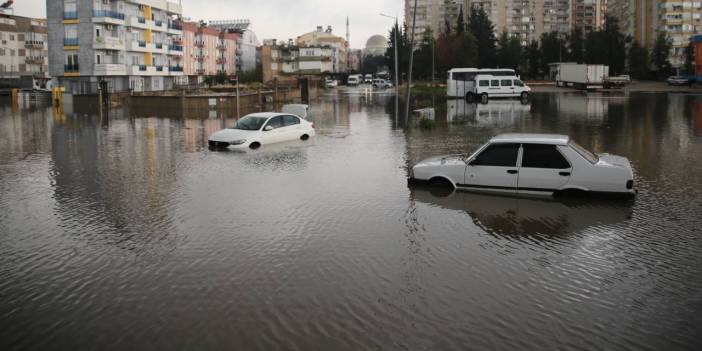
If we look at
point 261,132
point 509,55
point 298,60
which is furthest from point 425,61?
point 261,132

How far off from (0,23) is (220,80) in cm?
3934

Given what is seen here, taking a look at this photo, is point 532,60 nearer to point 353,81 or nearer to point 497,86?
point 353,81

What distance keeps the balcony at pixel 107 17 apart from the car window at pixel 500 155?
60.3m

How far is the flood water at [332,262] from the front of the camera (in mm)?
6602

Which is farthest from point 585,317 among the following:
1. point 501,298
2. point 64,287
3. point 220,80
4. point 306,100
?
point 220,80

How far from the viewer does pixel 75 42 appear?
65625 mm

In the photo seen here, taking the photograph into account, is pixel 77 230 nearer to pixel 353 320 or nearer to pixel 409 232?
pixel 409 232

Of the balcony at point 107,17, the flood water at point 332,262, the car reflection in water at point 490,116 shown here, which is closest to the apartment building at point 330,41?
the balcony at point 107,17

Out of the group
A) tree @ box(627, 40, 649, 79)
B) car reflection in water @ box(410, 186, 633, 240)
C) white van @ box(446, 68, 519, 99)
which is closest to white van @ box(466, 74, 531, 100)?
white van @ box(446, 68, 519, 99)

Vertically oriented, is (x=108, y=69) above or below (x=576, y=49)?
below

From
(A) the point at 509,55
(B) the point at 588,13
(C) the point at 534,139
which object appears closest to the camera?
(C) the point at 534,139

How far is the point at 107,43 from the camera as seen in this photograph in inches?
2591

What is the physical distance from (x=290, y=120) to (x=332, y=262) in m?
16.2

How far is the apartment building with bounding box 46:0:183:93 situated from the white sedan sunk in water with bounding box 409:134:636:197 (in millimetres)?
59389
